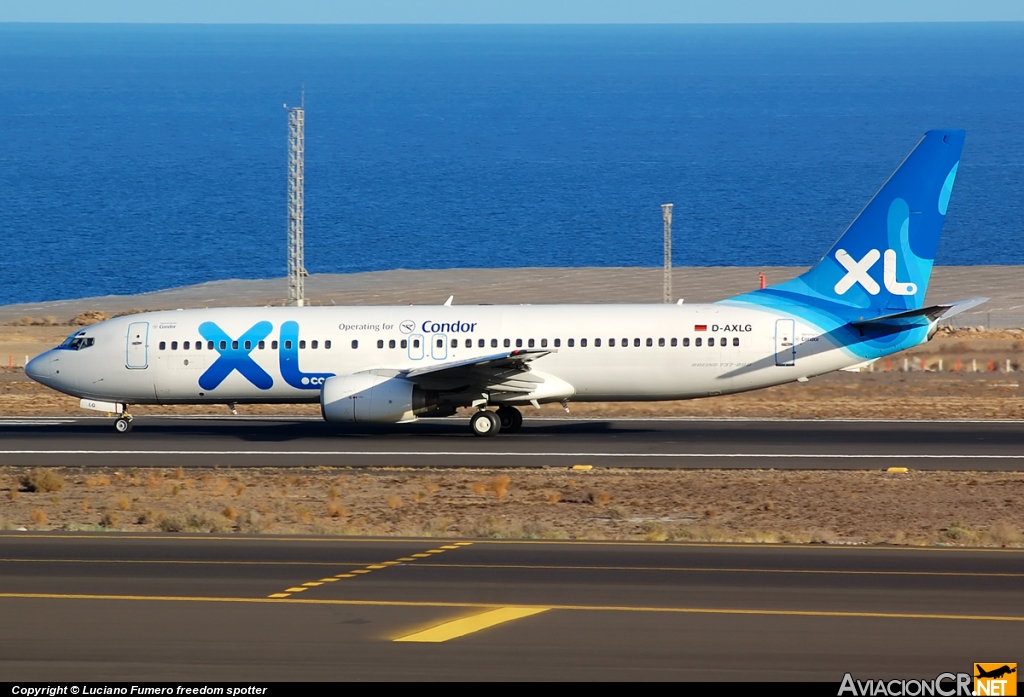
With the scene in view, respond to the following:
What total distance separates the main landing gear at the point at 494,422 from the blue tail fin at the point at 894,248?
21.1 ft

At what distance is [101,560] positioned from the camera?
754 inches

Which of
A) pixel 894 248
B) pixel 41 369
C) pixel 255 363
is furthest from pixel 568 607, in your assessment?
pixel 41 369

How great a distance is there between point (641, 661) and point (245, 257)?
102 m

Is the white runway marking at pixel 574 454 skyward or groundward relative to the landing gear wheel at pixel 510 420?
groundward

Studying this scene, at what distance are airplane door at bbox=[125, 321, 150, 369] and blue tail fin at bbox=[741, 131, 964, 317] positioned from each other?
48.4 feet

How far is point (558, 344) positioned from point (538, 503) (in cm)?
897

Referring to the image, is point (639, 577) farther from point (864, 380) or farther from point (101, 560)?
point (864, 380)

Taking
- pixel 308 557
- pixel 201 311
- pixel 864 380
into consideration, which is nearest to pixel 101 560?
pixel 308 557

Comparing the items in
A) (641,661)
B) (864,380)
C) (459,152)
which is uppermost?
(459,152)

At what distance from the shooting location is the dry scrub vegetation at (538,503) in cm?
2242

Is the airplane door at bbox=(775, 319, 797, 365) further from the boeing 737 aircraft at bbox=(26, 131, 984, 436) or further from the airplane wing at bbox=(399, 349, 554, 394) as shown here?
the airplane wing at bbox=(399, 349, 554, 394)

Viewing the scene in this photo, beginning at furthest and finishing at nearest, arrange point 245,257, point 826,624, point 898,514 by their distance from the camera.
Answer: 1. point 245,257
2. point 898,514
3. point 826,624

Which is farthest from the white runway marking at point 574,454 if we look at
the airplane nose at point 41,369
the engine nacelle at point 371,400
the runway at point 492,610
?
the runway at point 492,610

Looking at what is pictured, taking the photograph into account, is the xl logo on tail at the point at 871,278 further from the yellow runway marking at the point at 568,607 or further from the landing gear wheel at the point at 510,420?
the yellow runway marking at the point at 568,607
